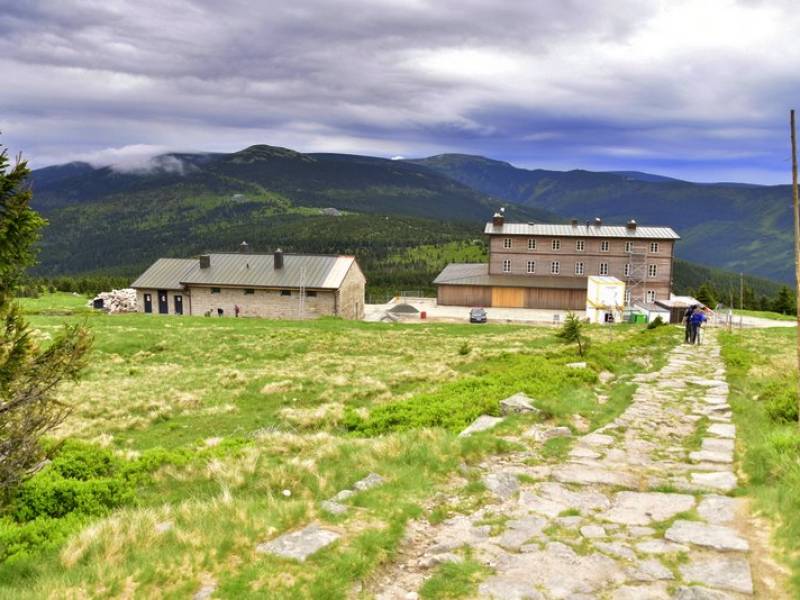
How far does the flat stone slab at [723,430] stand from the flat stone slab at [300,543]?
8715mm

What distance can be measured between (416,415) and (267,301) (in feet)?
168

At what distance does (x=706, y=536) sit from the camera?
707 centimetres

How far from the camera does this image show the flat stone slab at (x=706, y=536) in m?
6.76

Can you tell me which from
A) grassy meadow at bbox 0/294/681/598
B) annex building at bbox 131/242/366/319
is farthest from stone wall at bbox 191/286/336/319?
grassy meadow at bbox 0/294/681/598

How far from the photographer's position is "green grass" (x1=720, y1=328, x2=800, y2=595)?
688cm

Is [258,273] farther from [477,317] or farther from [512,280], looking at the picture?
[512,280]

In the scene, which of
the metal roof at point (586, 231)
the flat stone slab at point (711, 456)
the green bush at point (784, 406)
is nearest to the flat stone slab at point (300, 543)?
the flat stone slab at point (711, 456)

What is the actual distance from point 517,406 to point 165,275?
60.3m

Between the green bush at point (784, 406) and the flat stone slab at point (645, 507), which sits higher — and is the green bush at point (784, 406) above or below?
above

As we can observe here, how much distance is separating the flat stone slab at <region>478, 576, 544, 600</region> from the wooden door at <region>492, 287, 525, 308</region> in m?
73.8

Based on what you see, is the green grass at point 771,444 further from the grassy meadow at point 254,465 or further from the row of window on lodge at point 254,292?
the row of window on lodge at point 254,292

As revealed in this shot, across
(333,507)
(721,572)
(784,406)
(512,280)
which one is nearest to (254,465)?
(333,507)

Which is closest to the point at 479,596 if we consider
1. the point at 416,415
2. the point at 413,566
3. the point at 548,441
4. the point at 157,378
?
the point at 413,566

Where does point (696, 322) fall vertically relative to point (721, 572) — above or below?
above
